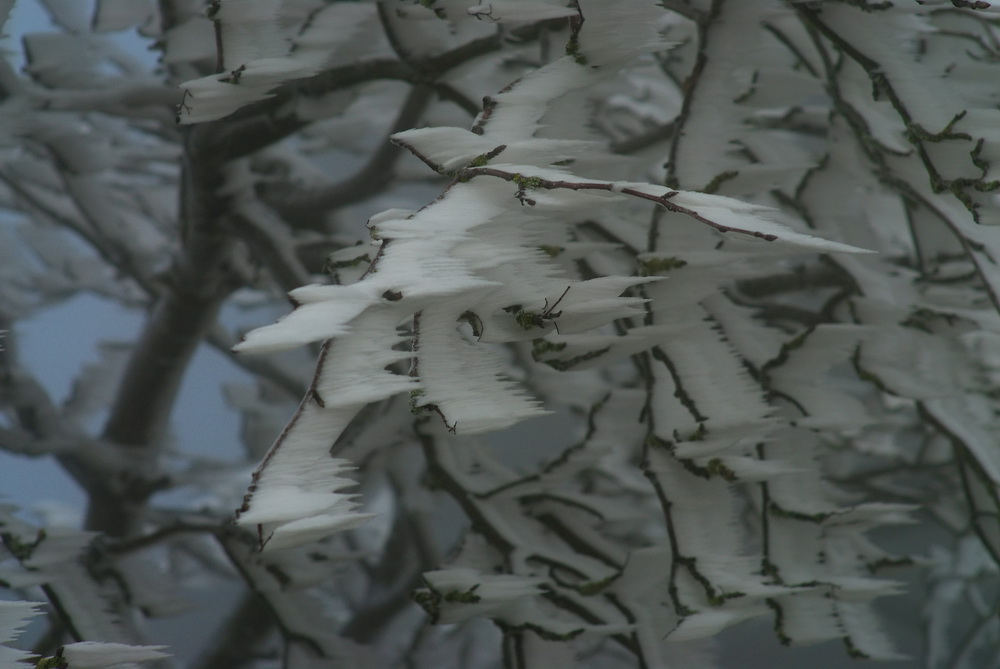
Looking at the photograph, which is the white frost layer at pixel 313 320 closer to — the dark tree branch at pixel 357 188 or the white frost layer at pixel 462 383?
the white frost layer at pixel 462 383

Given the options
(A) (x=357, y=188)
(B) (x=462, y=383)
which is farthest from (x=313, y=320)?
(A) (x=357, y=188)

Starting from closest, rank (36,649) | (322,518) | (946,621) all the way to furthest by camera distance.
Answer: (322,518), (36,649), (946,621)

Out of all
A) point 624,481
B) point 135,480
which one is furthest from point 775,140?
point 135,480

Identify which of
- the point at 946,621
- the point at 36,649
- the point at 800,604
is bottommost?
the point at 946,621

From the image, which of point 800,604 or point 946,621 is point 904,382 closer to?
point 800,604

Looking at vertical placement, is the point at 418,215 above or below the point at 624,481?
above

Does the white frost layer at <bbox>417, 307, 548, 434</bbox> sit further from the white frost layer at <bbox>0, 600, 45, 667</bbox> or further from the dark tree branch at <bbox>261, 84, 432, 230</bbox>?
the dark tree branch at <bbox>261, 84, 432, 230</bbox>

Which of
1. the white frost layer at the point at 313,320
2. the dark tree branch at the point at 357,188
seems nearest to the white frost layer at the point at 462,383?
the white frost layer at the point at 313,320

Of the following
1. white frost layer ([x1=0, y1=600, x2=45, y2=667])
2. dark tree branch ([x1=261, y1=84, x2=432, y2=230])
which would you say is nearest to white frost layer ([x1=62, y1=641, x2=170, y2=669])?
white frost layer ([x1=0, y1=600, x2=45, y2=667])

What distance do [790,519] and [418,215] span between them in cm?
13

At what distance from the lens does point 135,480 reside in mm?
399

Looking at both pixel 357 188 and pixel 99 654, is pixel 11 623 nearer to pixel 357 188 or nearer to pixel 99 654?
pixel 99 654

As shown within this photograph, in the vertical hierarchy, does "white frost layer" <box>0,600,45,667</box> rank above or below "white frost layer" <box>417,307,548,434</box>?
below

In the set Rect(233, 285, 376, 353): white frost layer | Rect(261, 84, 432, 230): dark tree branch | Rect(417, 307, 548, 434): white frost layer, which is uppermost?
Rect(233, 285, 376, 353): white frost layer
